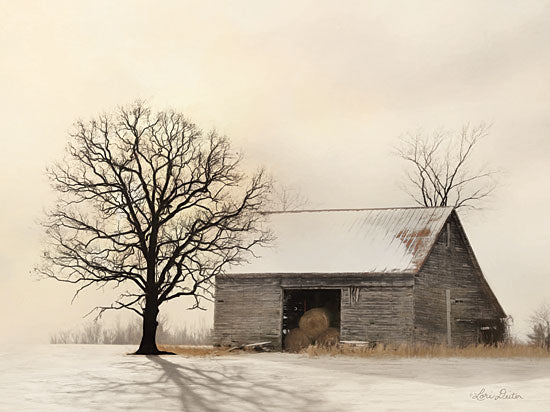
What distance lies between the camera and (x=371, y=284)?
38.4m

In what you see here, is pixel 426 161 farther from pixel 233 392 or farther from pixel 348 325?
pixel 233 392

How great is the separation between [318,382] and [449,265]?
63.8ft

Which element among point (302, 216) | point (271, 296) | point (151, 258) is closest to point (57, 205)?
point (151, 258)

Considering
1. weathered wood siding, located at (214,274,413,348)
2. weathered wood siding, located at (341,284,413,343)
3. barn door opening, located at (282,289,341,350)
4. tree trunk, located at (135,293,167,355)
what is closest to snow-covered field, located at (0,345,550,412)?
tree trunk, located at (135,293,167,355)

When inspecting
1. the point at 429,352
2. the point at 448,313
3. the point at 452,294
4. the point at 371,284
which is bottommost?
the point at 429,352

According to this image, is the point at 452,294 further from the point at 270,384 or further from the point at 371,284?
the point at 270,384

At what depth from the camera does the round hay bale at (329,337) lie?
129ft

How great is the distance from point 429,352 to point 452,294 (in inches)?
259

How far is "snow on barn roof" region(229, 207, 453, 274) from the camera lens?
1544 inches

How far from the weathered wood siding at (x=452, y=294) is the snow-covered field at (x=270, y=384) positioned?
243 inches

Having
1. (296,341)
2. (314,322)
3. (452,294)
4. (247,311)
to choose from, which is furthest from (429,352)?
(247,311)

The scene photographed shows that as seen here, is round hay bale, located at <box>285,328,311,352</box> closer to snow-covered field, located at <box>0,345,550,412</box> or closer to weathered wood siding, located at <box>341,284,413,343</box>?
weathered wood siding, located at <box>341,284,413,343</box>
